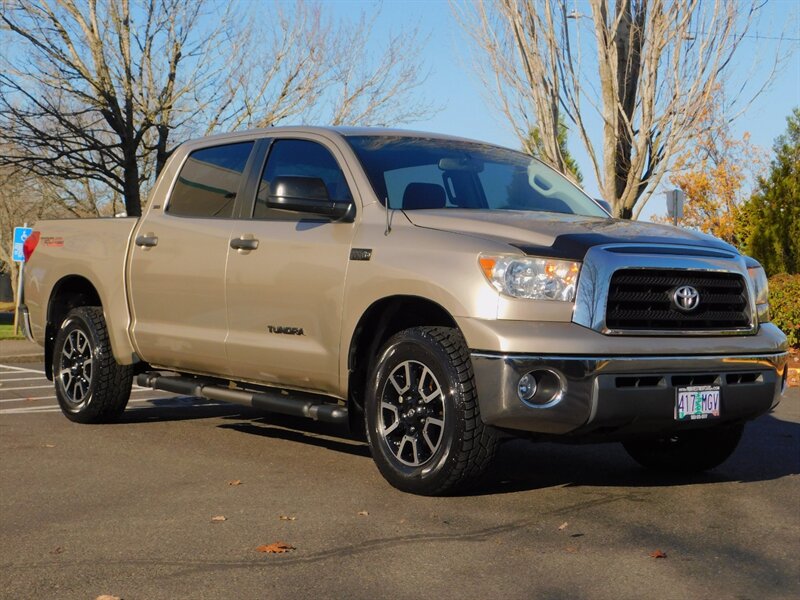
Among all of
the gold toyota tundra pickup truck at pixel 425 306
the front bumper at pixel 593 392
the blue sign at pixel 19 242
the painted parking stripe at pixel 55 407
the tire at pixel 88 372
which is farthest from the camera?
the blue sign at pixel 19 242

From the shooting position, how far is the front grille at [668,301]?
572cm

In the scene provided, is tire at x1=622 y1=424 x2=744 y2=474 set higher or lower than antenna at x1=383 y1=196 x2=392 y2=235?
lower

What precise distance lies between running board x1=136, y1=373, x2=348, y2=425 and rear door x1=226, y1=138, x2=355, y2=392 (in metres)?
0.11

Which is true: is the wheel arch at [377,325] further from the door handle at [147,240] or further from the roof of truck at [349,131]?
the door handle at [147,240]

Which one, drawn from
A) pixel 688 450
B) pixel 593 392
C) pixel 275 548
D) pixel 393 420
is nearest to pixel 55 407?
pixel 393 420

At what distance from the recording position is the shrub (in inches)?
636

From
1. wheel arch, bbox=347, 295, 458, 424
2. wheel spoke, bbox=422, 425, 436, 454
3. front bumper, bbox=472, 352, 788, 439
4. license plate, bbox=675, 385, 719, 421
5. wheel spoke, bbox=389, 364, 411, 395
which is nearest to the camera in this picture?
front bumper, bbox=472, 352, 788, 439

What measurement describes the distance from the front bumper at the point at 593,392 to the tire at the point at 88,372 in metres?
3.81

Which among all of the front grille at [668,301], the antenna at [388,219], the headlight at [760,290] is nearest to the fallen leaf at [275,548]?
the front grille at [668,301]

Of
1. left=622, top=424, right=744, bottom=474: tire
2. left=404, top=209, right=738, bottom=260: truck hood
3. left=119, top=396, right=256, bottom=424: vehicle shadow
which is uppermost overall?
left=404, top=209, right=738, bottom=260: truck hood

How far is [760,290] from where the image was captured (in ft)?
21.1

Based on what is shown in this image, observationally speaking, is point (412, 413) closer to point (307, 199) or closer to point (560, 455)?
point (307, 199)

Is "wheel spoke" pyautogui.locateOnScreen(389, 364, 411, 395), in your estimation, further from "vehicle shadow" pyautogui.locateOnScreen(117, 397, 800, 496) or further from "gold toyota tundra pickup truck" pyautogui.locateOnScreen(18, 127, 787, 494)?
"vehicle shadow" pyautogui.locateOnScreen(117, 397, 800, 496)

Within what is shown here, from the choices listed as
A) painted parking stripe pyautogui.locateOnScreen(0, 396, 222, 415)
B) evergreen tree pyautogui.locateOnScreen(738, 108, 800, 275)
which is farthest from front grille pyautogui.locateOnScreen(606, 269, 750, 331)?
evergreen tree pyautogui.locateOnScreen(738, 108, 800, 275)
